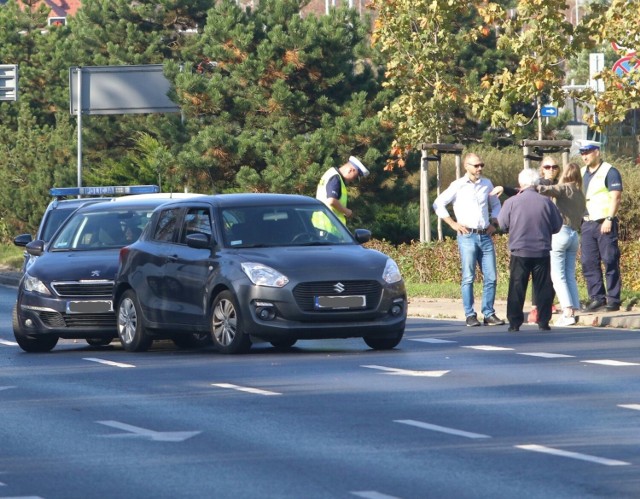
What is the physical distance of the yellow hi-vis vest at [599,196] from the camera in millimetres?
21000

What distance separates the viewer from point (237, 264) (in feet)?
55.3

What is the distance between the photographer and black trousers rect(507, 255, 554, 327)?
19.3 m

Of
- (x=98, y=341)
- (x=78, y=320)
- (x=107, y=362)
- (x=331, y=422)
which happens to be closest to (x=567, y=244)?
(x=98, y=341)

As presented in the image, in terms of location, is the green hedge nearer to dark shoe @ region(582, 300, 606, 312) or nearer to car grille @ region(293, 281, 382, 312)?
dark shoe @ region(582, 300, 606, 312)

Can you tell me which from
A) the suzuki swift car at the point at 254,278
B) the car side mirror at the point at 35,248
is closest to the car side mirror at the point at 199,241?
the suzuki swift car at the point at 254,278

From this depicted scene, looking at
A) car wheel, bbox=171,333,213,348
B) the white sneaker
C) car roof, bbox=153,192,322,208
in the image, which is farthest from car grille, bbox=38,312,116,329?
the white sneaker

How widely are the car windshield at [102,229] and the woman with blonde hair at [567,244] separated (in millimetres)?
4441

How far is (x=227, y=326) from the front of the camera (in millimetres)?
17000

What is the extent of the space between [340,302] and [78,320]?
3349mm

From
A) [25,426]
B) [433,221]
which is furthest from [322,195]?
[433,221]

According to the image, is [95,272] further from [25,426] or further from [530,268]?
[25,426]

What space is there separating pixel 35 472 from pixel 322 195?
38.3 feet

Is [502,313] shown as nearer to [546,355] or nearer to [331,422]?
[546,355]

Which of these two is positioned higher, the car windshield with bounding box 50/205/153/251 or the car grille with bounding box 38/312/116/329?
the car windshield with bounding box 50/205/153/251
